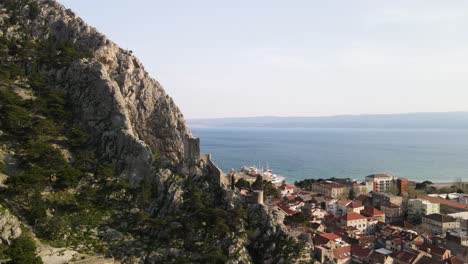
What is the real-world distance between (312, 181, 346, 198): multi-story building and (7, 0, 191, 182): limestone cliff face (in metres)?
58.0

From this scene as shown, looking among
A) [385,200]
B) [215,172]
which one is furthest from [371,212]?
[215,172]

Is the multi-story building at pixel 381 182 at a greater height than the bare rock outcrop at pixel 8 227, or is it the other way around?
the bare rock outcrop at pixel 8 227

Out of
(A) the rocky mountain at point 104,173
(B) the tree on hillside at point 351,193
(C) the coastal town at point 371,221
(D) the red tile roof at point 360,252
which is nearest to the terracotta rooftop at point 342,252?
(C) the coastal town at point 371,221

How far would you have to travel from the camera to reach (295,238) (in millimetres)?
42719

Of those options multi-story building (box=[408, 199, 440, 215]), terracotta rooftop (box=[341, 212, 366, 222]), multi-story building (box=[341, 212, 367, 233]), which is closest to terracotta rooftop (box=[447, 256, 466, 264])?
multi-story building (box=[341, 212, 367, 233])

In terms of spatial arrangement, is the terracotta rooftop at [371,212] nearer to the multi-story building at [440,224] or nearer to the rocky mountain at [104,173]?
the multi-story building at [440,224]

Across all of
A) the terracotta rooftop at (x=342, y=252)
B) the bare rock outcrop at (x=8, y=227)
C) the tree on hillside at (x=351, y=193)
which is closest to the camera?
the bare rock outcrop at (x=8, y=227)

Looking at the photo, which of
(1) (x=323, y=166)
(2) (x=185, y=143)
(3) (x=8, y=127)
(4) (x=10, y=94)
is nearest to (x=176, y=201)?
(2) (x=185, y=143)

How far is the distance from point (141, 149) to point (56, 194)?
1022 centimetres

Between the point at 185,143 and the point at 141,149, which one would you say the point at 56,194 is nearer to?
the point at 141,149

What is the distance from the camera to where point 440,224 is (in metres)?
76.2

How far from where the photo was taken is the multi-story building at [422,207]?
8644 centimetres

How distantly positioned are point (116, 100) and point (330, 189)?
68.1 m

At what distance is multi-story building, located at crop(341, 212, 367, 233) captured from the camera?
75.7m
